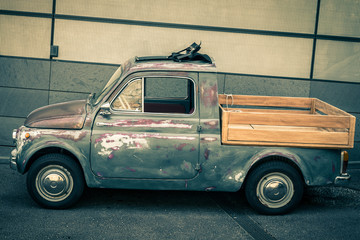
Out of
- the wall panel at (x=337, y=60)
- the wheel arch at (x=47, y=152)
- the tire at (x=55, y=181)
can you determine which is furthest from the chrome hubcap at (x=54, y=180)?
the wall panel at (x=337, y=60)

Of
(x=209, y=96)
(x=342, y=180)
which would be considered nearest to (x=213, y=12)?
(x=209, y=96)

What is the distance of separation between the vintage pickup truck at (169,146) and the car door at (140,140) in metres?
0.01

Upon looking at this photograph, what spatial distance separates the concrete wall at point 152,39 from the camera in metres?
7.89

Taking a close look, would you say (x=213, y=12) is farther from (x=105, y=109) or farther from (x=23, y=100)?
(x=23, y=100)

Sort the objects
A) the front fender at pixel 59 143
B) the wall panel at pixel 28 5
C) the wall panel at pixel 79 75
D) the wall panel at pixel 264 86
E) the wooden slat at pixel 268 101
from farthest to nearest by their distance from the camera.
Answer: the wall panel at pixel 264 86, the wall panel at pixel 79 75, the wall panel at pixel 28 5, the wooden slat at pixel 268 101, the front fender at pixel 59 143

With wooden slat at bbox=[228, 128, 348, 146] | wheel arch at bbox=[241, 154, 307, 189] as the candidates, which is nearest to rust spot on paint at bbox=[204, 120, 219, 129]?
wooden slat at bbox=[228, 128, 348, 146]

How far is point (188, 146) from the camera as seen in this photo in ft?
16.9

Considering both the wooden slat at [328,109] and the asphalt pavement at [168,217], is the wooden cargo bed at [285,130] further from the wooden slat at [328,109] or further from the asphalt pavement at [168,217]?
the asphalt pavement at [168,217]

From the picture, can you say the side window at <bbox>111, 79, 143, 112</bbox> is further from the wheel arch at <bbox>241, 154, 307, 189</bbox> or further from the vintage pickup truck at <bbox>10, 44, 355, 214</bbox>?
the wheel arch at <bbox>241, 154, 307, 189</bbox>

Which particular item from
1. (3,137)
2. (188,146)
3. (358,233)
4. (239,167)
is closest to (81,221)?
(188,146)

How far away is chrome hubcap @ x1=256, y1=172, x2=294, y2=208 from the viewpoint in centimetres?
532

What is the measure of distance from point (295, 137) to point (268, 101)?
4.18 ft

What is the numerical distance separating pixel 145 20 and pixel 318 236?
16.2 ft

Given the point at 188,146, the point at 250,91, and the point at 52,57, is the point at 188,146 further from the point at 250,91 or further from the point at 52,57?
the point at 52,57
